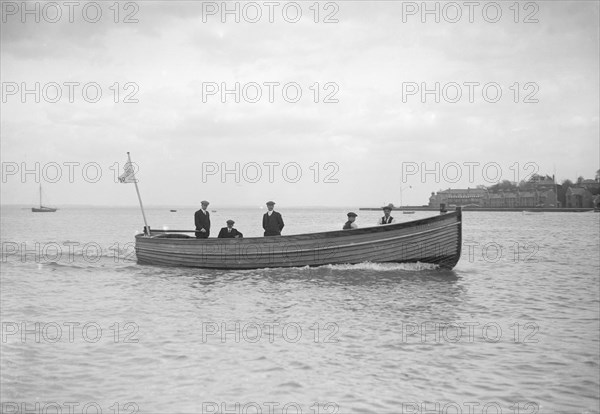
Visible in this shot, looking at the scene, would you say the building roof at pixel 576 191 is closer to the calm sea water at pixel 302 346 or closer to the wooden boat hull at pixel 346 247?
the wooden boat hull at pixel 346 247

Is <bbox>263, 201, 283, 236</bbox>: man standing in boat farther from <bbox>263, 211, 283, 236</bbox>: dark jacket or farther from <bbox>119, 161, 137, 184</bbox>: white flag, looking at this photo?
<bbox>119, 161, 137, 184</bbox>: white flag

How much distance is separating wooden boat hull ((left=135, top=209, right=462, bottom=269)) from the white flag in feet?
15.0

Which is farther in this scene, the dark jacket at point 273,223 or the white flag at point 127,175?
the white flag at point 127,175

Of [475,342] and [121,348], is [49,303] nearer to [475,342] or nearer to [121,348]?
[121,348]

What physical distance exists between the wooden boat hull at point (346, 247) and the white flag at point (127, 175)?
456 cm

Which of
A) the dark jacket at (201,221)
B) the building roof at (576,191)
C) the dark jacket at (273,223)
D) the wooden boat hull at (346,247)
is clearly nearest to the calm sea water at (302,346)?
the wooden boat hull at (346,247)

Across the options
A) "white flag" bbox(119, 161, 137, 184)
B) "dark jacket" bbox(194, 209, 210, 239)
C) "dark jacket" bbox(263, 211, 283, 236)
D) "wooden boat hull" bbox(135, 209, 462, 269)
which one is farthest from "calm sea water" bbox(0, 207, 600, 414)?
"white flag" bbox(119, 161, 137, 184)

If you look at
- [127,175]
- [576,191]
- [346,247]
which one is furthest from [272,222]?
[576,191]

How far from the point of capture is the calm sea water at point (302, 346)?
21.9 feet

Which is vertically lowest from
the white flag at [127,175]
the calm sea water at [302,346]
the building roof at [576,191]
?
the calm sea water at [302,346]

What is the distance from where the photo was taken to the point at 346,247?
60.2ft

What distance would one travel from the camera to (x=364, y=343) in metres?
9.25

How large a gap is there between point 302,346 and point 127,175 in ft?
53.9

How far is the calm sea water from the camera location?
21.9ft
